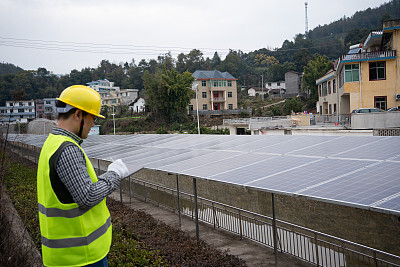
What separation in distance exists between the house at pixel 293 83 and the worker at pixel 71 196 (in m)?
88.8

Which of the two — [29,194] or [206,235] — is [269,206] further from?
[29,194]

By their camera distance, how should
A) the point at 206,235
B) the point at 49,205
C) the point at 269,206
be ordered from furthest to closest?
1. the point at 269,206
2. the point at 206,235
3. the point at 49,205

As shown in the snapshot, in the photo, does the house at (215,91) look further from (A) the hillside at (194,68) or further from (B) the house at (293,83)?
(B) the house at (293,83)

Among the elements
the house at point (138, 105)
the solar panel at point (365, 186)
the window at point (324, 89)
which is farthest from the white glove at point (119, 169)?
the house at point (138, 105)

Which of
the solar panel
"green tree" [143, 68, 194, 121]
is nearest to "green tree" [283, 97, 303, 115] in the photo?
"green tree" [143, 68, 194, 121]

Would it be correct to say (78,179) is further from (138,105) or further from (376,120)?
(138,105)

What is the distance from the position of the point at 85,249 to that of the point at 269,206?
14.8 meters

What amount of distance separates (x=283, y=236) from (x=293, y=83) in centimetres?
8673

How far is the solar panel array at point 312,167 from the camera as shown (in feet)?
17.5

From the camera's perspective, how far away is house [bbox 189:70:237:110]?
248 ft

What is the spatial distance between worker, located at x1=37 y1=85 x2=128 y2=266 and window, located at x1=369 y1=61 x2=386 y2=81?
36.3m

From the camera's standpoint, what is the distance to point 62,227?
111 inches

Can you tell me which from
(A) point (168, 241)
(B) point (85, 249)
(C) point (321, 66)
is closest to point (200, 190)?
(A) point (168, 241)

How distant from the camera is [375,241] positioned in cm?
1255
